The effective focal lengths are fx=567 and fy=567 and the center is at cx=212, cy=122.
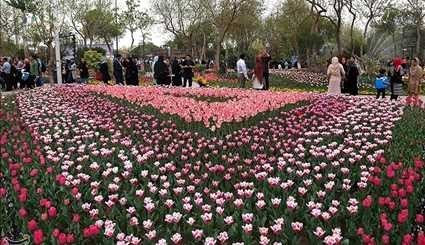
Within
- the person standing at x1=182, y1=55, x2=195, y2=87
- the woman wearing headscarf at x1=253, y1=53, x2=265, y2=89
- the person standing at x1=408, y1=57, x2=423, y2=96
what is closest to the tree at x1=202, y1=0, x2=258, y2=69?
the person standing at x1=182, y1=55, x2=195, y2=87

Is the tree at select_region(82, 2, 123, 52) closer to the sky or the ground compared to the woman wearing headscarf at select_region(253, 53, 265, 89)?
closer to the sky

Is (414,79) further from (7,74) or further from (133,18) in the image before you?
(133,18)

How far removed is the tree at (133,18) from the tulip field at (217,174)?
48.2 m

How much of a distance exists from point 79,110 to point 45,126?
1.84 metres

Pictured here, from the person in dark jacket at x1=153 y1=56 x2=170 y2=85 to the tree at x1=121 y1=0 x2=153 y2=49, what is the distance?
39.1 meters

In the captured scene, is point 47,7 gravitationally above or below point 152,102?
above

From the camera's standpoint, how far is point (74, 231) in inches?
160

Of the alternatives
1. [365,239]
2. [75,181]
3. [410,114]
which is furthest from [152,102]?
[365,239]

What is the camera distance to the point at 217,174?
18.8 feet

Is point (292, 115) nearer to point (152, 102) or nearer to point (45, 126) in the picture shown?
point (152, 102)

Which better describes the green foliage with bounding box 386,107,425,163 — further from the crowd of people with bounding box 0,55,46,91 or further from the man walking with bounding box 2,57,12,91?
the man walking with bounding box 2,57,12,91

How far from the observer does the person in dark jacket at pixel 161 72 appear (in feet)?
67.9

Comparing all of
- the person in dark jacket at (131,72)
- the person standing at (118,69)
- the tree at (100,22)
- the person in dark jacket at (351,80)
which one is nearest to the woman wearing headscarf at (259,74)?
the person in dark jacket at (351,80)

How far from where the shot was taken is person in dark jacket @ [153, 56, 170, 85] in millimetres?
20688
